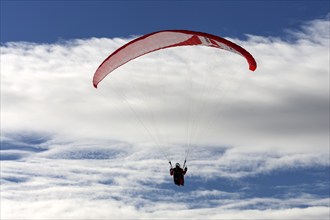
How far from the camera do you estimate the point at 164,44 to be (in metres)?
53.1

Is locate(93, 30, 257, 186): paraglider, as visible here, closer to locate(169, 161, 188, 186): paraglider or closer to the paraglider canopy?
the paraglider canopy

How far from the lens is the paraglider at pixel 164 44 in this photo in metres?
52.5

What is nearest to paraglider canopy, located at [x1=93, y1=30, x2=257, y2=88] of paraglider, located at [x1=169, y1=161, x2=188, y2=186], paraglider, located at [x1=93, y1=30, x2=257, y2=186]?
paraglider, located at [x1=93, y1=30, x2=257, y2=186]

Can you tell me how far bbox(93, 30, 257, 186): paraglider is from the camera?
A: 52.5 metres

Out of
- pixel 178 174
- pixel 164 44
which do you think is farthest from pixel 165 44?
pixel 178 174

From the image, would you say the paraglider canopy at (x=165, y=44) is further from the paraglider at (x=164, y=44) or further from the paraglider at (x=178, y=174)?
the paraglider at (x=178, y=174)

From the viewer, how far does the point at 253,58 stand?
5328 centimetres

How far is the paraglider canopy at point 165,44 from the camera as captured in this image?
5247 centimetres

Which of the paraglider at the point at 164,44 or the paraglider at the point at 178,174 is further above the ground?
the paraglider at the point at 164,44

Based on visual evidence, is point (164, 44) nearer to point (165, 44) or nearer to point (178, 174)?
point (165, 44)

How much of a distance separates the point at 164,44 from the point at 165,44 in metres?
0.06

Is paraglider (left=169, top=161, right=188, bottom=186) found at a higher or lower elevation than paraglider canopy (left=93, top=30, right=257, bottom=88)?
lower

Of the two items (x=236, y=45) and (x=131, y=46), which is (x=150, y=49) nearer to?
(x=131, y=46)

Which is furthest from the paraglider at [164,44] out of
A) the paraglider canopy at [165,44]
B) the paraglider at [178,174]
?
the paraglider at [178,174]
